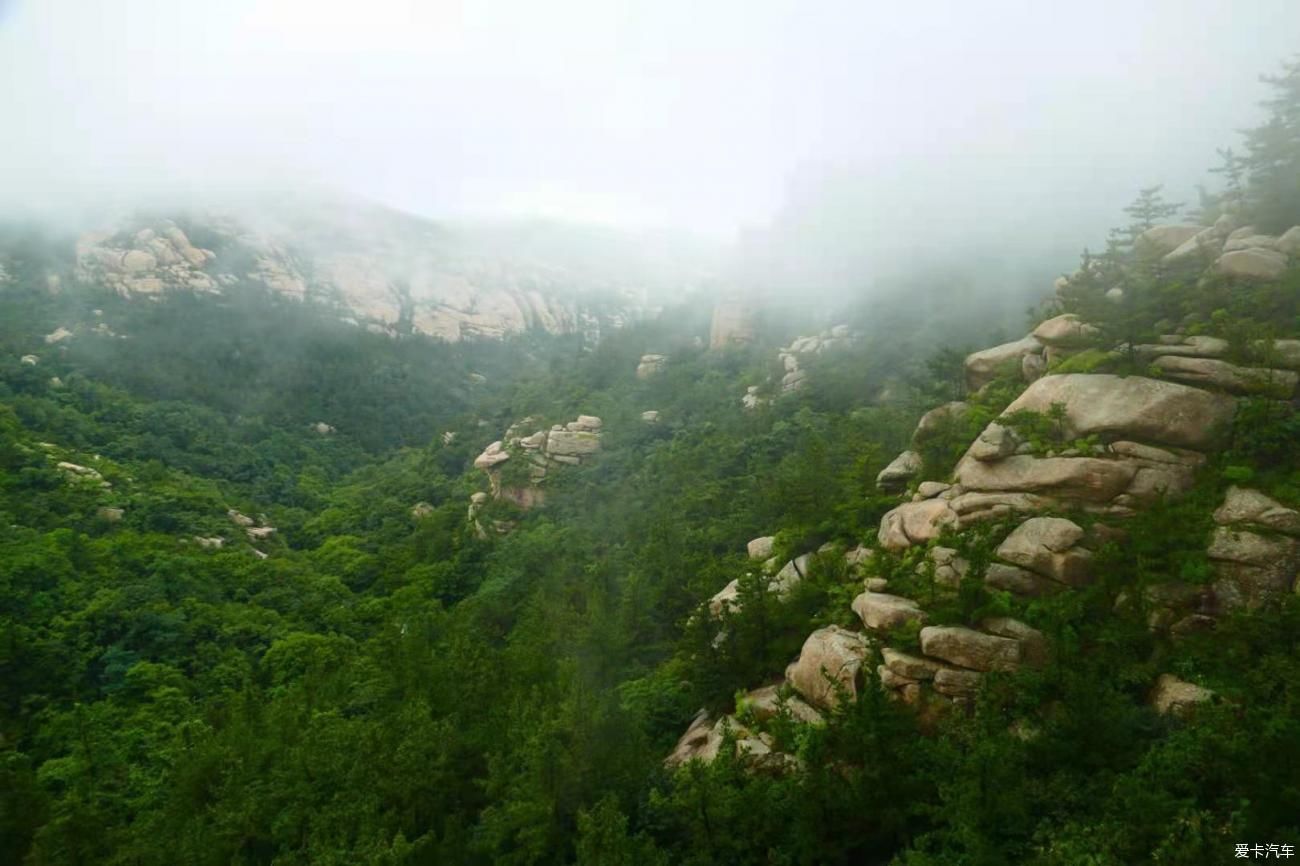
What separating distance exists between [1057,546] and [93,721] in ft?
125

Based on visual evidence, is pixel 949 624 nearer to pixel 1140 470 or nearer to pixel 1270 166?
pixel 1140 470

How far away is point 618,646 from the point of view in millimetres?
28328

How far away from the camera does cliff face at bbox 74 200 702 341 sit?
324 feet

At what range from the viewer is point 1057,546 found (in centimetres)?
1867

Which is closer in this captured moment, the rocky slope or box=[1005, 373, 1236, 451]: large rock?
the rocky slope

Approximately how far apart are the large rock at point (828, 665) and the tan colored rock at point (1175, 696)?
6.39 metres

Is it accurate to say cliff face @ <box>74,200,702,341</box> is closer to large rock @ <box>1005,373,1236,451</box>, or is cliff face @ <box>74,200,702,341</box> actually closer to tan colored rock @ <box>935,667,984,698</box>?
large rock @ <box>1005,373,1236,451</box>

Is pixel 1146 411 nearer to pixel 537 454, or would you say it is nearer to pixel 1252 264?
pixel 1252 264

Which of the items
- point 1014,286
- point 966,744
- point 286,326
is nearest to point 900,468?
point 966,744

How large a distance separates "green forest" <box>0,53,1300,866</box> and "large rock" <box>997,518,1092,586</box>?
3.09 ft

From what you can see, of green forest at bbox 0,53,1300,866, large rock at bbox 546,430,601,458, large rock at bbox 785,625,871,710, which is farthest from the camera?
large rock at bbox 546,430,601,458

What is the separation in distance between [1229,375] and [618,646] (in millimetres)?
23178

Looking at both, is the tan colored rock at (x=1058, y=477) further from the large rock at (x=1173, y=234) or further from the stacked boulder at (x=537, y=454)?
the stacked boulder at (x=537, y=454)

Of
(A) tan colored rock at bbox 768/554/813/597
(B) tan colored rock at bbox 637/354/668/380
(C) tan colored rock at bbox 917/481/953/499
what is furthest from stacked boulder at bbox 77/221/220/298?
(C) tan colored rock at bbox 917/481/953/499
